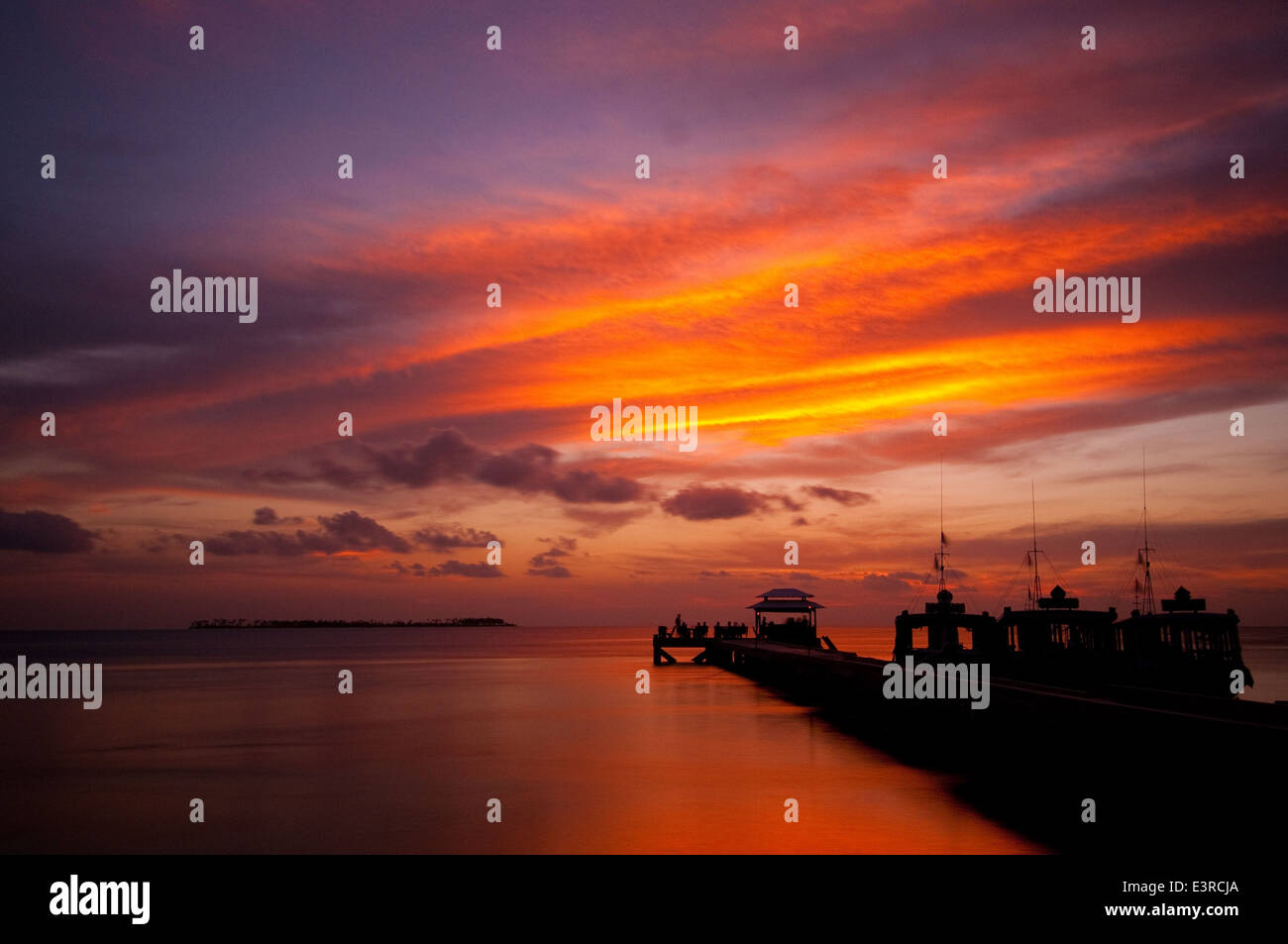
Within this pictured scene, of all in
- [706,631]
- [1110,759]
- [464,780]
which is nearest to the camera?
[1110,759]

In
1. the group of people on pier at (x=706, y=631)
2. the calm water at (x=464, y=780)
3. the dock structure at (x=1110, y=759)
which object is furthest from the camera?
the group of people on pier at (x=706, y=631)

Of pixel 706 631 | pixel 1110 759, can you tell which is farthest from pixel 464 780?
pixel 706 631

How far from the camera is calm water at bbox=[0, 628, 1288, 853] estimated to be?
1906 cm

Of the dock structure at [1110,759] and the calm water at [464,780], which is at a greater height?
the dock structure at [1110,759]

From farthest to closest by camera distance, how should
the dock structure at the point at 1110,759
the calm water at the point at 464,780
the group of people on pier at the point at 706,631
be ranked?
1. the group of people on pier at the point at 706,631
2. the calm water at the point at 464,780
3. the dock structure at the point at 1110,759

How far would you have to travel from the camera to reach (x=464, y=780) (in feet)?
85.4

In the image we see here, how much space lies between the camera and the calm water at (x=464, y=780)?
19.1 meters

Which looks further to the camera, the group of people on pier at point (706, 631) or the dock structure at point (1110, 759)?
the group of people on pier at point (706, 631)

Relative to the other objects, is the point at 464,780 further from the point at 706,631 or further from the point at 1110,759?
the point at 706,631

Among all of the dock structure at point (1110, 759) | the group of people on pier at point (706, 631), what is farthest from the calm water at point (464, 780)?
the group of people on pier at point (706, 631)

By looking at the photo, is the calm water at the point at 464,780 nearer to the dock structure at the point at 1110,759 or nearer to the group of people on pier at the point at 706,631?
the dock structure at the point at 1110,759
